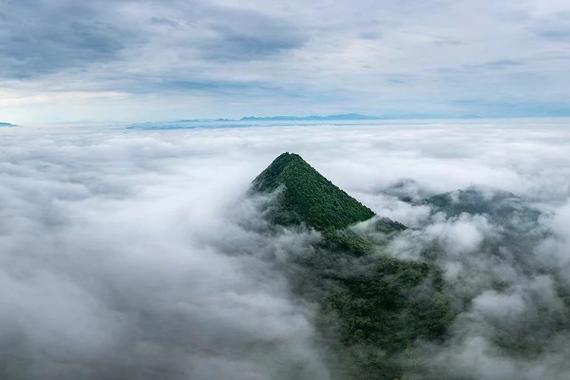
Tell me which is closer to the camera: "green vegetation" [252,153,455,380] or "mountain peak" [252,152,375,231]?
"green vegetation" [252,153,455,380]

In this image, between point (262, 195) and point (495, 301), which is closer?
point (495, 301)

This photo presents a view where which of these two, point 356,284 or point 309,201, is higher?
point 309,201

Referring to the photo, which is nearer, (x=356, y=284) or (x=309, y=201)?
(x=356, y=284)

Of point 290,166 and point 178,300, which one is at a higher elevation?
point 290,166

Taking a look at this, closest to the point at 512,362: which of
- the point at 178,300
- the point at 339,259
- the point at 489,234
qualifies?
the point at 339,259

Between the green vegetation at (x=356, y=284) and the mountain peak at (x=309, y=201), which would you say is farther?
the mountain peak at (x=309, y=201)

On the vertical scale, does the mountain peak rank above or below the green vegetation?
above

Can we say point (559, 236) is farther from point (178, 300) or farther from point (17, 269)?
point (17, 269)

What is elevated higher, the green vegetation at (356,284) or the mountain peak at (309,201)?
the mountain peak at (309,201)
